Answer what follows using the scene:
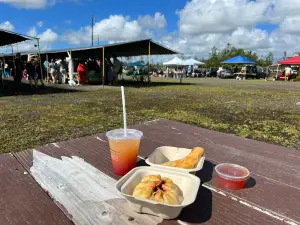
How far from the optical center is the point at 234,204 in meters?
1.35

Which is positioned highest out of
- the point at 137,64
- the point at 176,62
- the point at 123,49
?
the point at 123,49

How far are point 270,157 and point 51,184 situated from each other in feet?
5.53

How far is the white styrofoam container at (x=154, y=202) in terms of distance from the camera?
1.16m

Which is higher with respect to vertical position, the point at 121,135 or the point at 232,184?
the point at 121,135

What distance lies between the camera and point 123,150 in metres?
1.61

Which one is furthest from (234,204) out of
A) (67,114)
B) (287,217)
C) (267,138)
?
(67,114)

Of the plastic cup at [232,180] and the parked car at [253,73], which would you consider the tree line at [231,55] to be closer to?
the parked car at [253,73]

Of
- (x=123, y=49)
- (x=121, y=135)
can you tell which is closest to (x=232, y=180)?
(x=121, y=135)

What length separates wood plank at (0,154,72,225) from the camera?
1.26 metres

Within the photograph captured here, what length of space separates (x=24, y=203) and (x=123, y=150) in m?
0.62

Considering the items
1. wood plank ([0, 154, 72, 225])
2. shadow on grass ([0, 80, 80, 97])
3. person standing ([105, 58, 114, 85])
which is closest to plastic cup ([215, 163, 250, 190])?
wood plank ([0, 154, 72, 225])

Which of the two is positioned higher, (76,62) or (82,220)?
(76,62)

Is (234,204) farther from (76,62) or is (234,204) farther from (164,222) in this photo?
(76,62)

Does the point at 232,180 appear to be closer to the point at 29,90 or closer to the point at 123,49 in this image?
the point at 29,90
